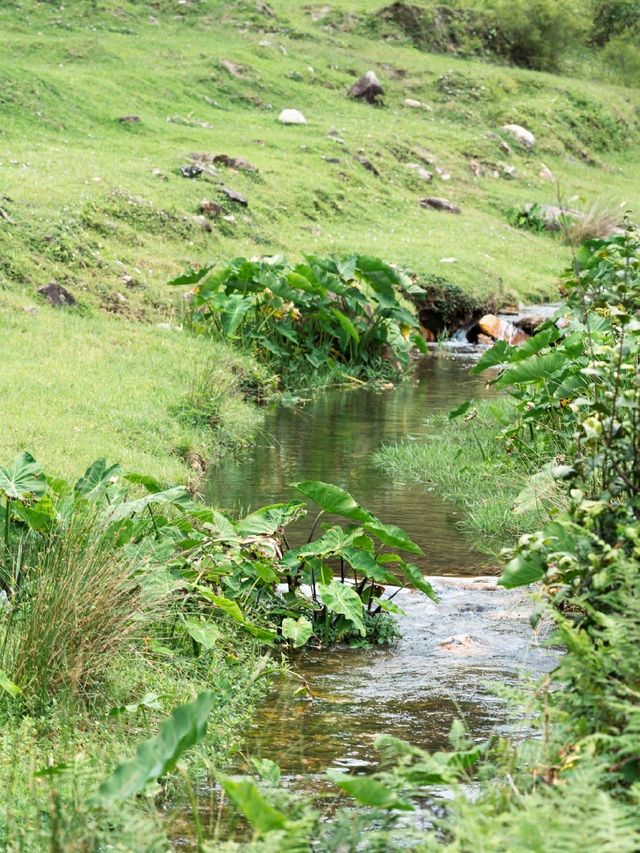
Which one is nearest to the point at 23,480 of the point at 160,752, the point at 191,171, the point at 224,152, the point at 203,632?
the point at 203,632

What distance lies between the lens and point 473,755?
3.65 meters

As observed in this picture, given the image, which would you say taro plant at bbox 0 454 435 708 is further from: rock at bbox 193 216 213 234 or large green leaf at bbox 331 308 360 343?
rock at bbox 193 216 213 234

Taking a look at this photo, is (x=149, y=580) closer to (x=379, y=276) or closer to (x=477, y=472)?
(x=477, y=472)

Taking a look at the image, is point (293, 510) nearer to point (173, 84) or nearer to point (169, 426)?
point (169, 426)

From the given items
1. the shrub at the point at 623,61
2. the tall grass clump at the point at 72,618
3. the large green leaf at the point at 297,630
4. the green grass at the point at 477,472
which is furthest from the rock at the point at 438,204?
the shrub at the point at 623,61

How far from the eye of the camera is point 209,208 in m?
18.3

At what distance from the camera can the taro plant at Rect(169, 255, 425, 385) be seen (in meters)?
13.7

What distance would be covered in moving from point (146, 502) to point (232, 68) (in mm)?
25191

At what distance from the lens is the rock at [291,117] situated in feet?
87.6

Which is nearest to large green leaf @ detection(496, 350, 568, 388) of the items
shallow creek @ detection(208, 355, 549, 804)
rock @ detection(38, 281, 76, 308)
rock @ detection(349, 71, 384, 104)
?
shallow creek @ detection(208, 355, 549, 804)

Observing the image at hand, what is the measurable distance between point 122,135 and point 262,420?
1191 cm

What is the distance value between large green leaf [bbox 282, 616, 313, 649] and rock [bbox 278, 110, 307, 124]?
2168 centimetres

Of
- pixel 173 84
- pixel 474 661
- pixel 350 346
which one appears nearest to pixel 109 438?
pixel 474 661

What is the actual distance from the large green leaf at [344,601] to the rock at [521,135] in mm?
27229
